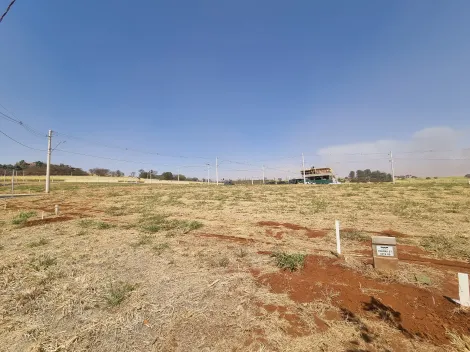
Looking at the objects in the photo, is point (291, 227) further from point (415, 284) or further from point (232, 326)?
point (232, 326)

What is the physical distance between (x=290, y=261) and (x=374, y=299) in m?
2.33

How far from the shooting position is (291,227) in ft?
41.2

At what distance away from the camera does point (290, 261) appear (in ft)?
22.2

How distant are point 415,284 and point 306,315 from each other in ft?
10.5

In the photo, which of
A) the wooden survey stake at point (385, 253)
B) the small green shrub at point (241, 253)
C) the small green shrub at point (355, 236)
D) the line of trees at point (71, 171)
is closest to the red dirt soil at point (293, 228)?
the small green shrub at point (355, 236)

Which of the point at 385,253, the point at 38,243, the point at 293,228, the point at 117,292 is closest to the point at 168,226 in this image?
the point at 38,243

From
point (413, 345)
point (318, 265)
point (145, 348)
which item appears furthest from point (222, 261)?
point (413, 345)

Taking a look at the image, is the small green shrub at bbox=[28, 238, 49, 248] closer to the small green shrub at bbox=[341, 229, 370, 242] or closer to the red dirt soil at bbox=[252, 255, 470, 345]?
the red dirt soil at bbox=[252, 255, 470, 345]

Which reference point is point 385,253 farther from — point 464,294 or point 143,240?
point 143,240

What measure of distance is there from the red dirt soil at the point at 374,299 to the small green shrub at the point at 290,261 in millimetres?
216

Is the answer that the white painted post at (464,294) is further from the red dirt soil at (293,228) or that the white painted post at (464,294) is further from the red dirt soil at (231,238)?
the red dirt soil at (231,238)

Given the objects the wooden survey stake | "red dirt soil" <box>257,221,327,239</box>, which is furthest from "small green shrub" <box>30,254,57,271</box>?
the wooden survey stake

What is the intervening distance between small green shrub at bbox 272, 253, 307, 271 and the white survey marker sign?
2129 mm

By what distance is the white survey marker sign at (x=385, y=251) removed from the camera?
6242mm
